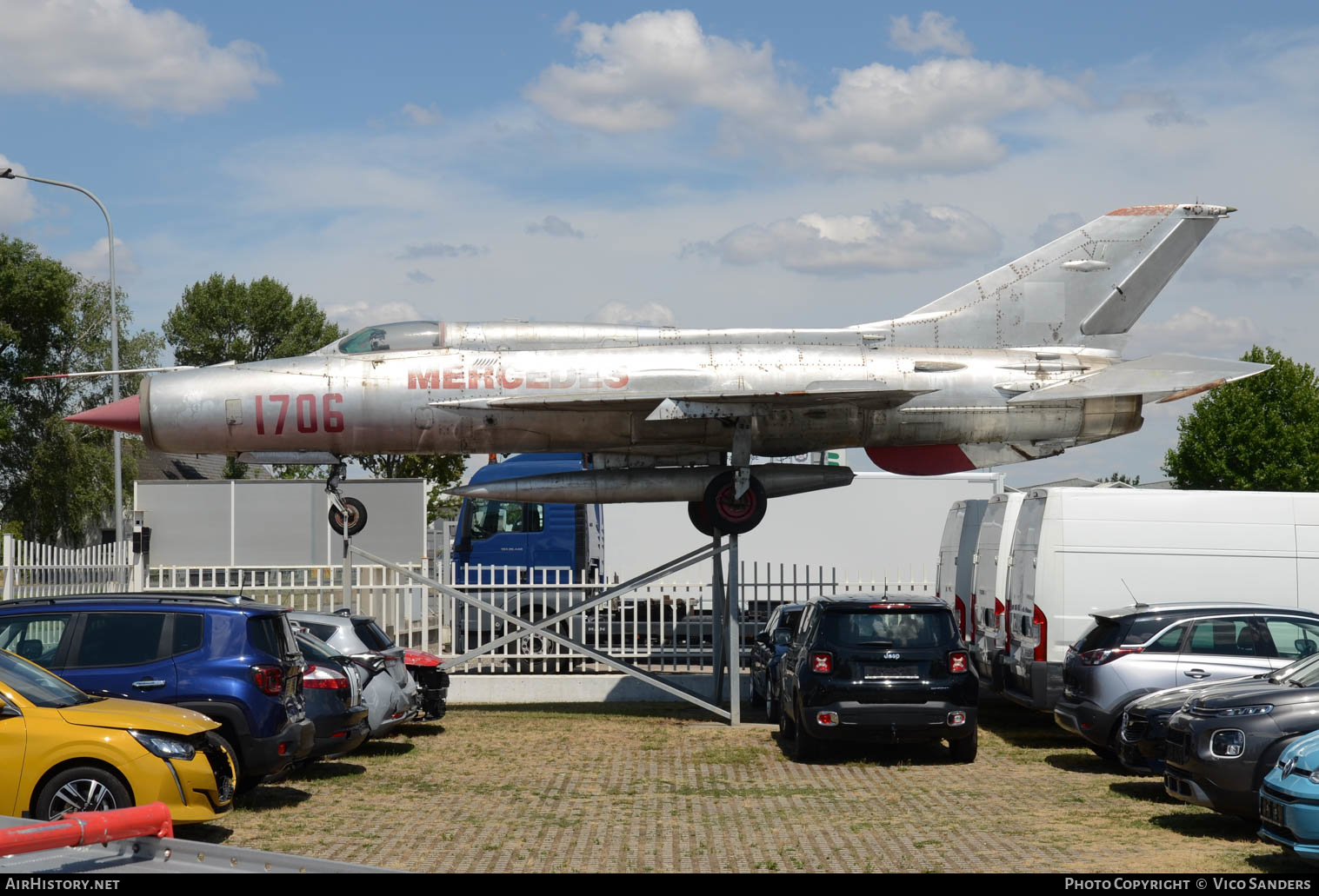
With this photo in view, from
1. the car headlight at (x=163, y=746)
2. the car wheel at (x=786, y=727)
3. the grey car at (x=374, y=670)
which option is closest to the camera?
the car headlight at (x=163, y=746)

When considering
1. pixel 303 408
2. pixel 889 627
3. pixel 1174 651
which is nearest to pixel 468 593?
pixel 303 408

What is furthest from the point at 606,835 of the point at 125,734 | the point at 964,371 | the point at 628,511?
the point at 628,511

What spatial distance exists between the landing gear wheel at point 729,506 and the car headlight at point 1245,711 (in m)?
8.19

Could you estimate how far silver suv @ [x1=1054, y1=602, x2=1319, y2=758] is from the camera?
1209 cm

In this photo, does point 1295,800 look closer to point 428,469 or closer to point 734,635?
point 734,635

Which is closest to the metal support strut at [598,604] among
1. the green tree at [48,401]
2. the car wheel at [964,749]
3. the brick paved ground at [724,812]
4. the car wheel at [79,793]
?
the brick paved ground at [724,812]

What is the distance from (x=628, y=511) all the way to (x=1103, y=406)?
11.5 m

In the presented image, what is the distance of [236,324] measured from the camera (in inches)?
2330

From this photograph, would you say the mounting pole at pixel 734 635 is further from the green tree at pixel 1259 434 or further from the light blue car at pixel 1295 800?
the green tree at pixel 1259 434

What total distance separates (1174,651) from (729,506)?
6.34m

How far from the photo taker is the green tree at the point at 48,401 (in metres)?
43.4

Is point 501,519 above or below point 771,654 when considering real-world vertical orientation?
above

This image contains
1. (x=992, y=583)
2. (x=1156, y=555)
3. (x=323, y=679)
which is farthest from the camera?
(x=992, y=583)

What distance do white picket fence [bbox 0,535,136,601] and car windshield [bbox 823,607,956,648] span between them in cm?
985
